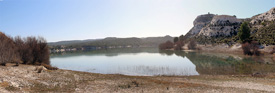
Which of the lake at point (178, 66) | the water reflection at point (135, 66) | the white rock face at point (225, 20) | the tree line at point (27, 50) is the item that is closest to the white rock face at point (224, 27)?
the white rock face at point (225, 20)

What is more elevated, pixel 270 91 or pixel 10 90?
pixel 10 90

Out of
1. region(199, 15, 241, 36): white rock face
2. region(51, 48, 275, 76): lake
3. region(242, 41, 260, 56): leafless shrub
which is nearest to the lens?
region(51, 48, 275, 76): lake

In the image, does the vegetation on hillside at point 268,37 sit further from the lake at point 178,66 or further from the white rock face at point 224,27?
the white rock face at point 224,27

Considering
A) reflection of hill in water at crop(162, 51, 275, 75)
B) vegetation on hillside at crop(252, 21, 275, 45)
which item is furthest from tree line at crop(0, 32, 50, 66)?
vegetation on hillside at crop(252, 21, 275, 45)

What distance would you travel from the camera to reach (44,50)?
3044cm

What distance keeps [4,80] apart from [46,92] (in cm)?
414

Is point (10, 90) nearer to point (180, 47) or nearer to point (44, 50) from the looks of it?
point (44, 50)

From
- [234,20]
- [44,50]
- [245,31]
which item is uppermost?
[234,20]

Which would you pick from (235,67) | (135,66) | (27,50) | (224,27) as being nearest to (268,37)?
(235,67)

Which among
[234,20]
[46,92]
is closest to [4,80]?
[46,92]

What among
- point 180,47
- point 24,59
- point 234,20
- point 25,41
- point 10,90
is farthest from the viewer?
point 234,20

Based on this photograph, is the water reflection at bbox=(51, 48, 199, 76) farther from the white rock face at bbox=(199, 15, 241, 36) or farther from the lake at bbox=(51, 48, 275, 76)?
the white rock face at bbox=(199, 15, 241, 36)

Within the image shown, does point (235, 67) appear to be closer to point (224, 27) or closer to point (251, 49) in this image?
point (251, 49)

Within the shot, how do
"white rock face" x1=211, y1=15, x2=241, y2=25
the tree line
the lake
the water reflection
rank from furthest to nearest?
"white rock face" x1=211, y1=15, x2=241, y2=25, the water reflection, the lake, the tree line
